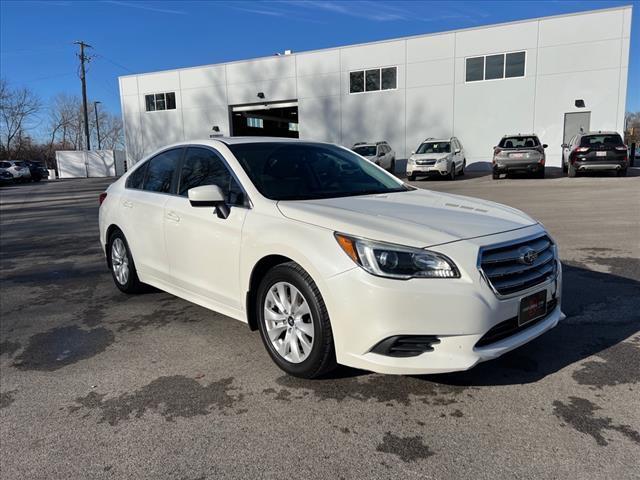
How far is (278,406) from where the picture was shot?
3.00 metres

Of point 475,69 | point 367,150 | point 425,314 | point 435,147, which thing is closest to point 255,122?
point 367,150

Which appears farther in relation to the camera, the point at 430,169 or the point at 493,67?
the point at 493,67

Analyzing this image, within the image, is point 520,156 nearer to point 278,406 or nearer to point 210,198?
point 210,198

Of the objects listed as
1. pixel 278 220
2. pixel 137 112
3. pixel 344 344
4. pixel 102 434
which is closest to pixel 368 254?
pixel 344 344

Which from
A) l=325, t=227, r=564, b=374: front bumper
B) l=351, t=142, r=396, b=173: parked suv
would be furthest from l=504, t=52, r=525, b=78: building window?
l=325, t=227, r=564, b=374: front bumper

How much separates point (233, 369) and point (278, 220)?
1.14m

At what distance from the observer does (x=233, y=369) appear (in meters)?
3.54

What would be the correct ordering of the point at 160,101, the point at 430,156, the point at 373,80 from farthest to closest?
the point at 160,101, the point at 373,80, the point at 430,156

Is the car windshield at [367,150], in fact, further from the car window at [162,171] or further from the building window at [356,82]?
the car window at [162,171]

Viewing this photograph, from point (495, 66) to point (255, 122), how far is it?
21.4 metres

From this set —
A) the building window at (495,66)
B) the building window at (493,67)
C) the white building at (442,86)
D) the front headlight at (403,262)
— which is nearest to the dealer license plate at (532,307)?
the front headlight at (403,262)

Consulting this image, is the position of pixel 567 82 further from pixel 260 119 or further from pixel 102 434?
pixel 102 434

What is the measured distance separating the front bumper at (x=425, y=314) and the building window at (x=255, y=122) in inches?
1517

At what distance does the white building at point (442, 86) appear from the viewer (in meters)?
24.6
